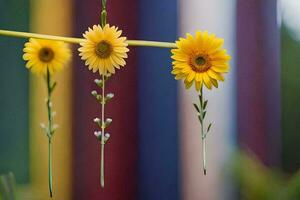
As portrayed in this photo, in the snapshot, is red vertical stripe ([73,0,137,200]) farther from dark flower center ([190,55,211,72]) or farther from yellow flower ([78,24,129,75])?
dark flower center ([190,55,211,72])

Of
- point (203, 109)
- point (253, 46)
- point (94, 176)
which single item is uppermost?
point (253, 46)

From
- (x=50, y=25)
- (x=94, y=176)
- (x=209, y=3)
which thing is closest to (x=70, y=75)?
(x=50, y=25)

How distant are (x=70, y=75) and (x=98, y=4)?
16 cm

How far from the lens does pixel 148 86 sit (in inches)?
36.5

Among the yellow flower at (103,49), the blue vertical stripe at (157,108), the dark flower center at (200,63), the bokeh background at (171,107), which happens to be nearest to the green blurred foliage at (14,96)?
the bokeh background at (171,107)

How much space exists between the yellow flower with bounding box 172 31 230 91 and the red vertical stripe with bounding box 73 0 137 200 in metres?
0.10

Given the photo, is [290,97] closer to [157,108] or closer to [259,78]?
[259,78]

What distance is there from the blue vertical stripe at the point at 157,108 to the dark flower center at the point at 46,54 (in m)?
A: 0.18

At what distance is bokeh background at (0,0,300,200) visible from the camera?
89 cm

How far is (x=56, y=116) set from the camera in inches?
35.2

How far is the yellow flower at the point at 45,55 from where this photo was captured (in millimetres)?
881

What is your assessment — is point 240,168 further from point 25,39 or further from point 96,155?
point 25,39

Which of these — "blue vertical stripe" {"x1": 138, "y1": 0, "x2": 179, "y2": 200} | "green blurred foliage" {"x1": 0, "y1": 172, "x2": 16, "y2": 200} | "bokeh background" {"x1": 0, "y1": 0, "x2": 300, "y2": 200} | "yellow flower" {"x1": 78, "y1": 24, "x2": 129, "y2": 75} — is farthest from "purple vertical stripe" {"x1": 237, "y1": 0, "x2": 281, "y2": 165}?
"green blurred foliage" {"x1": 0, "y1": 172, "x2": 16, "y2": 200}

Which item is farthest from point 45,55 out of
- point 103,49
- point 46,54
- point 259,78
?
point 259,78
